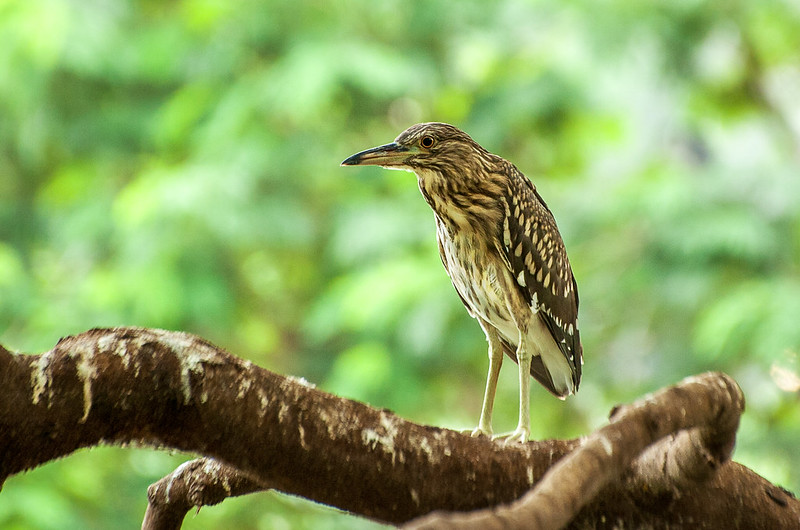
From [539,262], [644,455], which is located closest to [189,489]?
[644,455]

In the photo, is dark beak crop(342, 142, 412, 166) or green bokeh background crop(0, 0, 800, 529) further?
green bokeh background crop(0, 0, 800, 529)

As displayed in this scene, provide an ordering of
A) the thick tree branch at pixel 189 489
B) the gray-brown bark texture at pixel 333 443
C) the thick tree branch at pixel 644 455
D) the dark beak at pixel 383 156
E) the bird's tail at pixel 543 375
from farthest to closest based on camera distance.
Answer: the bird's tail at pixel 543 375 → the dark beak at pixel 383 156 → the thick tree branch at pixel 189 489 → the gray-brown bark texture at pixel 333 443 → the thick tree branch at pixel 644 455

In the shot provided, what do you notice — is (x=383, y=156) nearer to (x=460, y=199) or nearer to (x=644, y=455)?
(x=460, y=199)

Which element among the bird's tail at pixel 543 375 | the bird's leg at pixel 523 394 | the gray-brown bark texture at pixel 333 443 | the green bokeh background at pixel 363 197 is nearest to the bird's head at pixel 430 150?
the bird's leg at pixel 523 394

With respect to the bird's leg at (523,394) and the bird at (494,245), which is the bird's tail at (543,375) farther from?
the bird's leg at (523,394)

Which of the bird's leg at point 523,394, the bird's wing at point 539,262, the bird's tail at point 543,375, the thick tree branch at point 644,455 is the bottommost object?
the thick tree branch at point 644,455

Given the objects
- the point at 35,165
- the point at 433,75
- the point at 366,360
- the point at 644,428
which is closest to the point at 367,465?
the point at 644,428

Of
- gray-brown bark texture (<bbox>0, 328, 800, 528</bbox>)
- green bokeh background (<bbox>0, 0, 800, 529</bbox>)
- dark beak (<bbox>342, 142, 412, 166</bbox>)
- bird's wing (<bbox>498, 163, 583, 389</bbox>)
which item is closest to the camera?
gray-brown bark texture (<bbox>0, 328, 800, 528</bbox>)

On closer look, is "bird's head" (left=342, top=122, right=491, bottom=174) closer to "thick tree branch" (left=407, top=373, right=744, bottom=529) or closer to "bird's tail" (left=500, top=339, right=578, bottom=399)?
"bird's tail" (left=500, top=339, right=578, bottom=399)

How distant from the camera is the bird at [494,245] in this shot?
8.76 ft

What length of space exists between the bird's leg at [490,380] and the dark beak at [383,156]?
2.33ft

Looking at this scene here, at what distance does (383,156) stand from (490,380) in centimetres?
81

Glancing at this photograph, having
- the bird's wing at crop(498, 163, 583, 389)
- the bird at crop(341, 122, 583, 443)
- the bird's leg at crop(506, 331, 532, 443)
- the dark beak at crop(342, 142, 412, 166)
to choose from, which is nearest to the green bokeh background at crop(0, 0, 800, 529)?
the bird's wing at crop(498, 163, 583, 389)

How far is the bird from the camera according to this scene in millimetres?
2670
